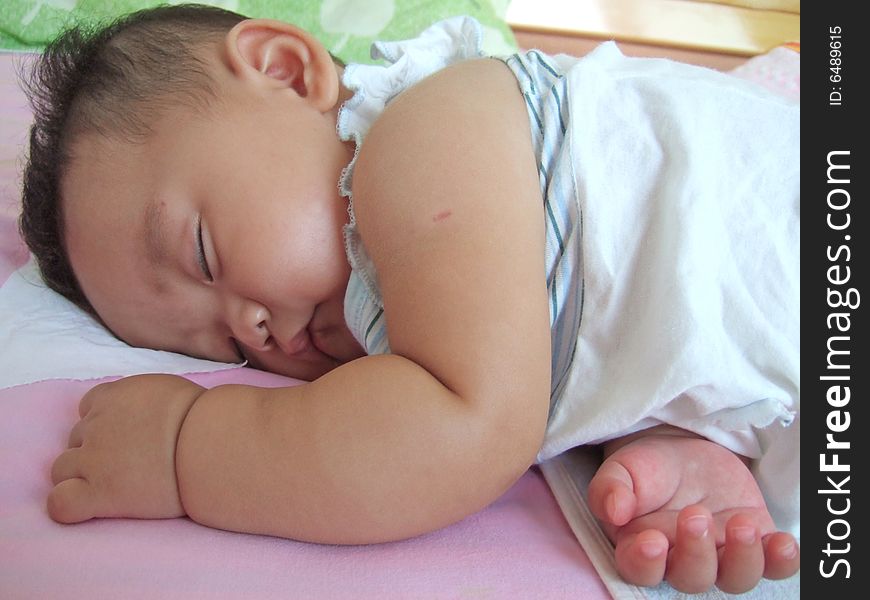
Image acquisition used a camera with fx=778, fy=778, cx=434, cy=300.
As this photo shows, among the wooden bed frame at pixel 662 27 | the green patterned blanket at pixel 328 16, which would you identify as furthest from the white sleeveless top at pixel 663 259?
the wooden bed frame at pixel 662 27

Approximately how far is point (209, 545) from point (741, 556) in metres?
0.40

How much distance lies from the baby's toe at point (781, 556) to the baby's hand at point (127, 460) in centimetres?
46

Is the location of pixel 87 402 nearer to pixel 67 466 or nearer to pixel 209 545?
pixel 67 466

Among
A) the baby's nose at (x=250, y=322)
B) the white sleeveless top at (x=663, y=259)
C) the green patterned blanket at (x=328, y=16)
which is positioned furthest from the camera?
the green patterned blanket at (x=328, y=16)

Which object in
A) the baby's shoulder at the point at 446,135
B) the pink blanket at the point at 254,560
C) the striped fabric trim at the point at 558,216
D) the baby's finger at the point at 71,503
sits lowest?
the pink blanket at the point at 254,560

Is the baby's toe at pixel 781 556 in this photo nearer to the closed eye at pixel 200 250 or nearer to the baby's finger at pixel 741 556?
the baby's finger at pixel 741 556

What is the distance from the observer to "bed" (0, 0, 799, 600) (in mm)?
565

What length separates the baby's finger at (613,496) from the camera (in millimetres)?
627

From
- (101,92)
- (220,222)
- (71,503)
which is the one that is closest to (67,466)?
(71,503)

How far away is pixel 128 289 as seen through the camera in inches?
32.6

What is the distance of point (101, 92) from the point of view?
852 millimetres
